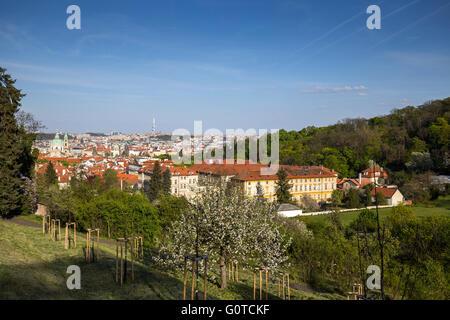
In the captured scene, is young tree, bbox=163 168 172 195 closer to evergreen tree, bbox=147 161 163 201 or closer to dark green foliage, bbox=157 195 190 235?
evergreen tree, bbox=147 161 163 201

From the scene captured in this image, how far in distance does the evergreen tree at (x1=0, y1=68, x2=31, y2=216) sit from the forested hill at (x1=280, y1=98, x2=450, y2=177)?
65839 mm

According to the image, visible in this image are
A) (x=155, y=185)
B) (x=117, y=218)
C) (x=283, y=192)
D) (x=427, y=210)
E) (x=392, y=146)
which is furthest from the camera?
(x=392, y=146)

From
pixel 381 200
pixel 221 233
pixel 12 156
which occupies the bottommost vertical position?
pixel 381 200

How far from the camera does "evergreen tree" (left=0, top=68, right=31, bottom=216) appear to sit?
22.6 m

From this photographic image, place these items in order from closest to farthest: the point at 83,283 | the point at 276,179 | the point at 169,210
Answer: the point at 83,283 < the point at 169,210 < the point at 276,179

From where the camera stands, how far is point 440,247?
918 inches

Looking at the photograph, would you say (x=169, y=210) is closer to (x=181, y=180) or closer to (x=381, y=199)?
(x=181, y=180)

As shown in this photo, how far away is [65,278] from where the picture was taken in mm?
10844

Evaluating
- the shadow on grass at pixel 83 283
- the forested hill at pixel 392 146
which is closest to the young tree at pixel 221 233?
the shadow on grass at pixel 83 283

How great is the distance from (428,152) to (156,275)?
7751 cm

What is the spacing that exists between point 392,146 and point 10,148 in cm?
8128

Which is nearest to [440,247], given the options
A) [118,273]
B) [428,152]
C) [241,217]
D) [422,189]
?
[241,217]

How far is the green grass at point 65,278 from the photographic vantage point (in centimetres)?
916

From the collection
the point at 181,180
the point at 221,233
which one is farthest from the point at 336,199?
the point at 221,233
